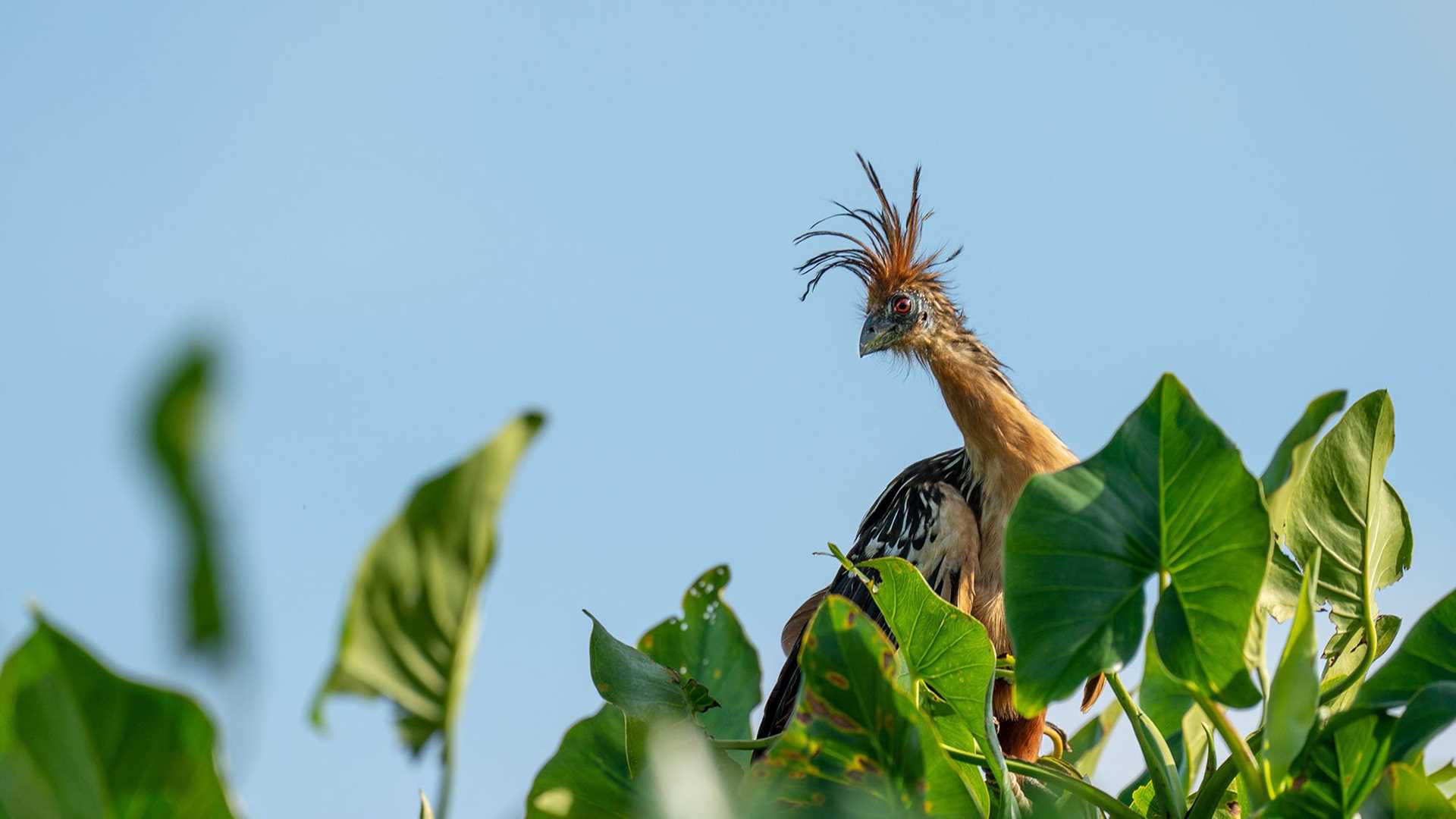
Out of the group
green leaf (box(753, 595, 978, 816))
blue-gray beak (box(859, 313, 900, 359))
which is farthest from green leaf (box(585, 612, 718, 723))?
blue-gray beak (box(859, 313, 900, 359))

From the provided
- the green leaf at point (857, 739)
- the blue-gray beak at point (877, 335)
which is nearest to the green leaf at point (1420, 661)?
the green leaf at point (857, 739)

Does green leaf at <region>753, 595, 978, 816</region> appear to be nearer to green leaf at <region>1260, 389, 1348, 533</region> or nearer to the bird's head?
green leaf at <region>1260, 389, 1348, 533</region>

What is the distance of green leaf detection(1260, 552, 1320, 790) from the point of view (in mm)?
1410

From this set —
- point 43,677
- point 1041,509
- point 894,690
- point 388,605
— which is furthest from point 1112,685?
point 43,677

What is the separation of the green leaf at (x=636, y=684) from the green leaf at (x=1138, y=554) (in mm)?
578

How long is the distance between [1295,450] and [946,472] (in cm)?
508

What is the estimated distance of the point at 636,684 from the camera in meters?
1.91

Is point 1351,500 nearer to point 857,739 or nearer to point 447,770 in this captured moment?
point 857,739

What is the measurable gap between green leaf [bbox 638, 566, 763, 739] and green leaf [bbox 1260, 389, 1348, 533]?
1.07 metres

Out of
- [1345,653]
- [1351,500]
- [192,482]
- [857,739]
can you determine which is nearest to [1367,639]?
[1345,653]

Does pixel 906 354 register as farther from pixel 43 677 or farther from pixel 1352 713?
pixel 43 677

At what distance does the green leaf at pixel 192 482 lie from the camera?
42cm

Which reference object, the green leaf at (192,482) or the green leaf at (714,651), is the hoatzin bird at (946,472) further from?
the green leaf at (192,482)

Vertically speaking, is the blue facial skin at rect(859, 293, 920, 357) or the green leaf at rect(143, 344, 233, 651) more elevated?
the blue facial skin at rect(859, 293, 920, 357)
